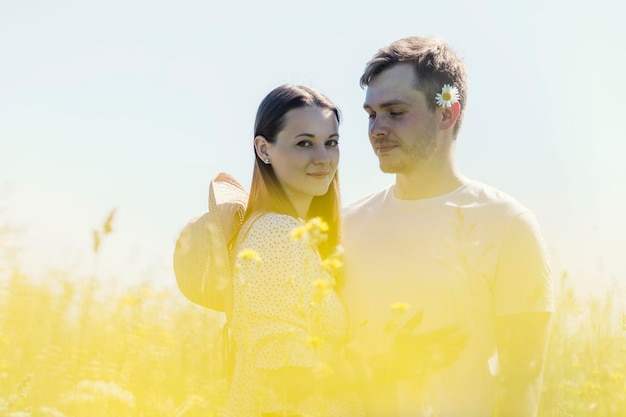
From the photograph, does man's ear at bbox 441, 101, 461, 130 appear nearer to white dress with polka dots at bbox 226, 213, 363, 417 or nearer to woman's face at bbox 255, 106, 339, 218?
woman's face at bbox 255, 106, 339, 218

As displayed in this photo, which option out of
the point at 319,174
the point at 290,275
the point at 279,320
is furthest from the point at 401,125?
the point at 279,320

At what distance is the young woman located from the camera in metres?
2.92

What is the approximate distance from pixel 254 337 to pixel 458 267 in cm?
103

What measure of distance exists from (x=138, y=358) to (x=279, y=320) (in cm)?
141

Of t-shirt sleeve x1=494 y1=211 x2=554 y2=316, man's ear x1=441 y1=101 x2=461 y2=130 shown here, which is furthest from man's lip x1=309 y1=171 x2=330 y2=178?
t-shirt sleeve x1=494 y1=211 x2=554 y2=316

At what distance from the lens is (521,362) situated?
331 cm

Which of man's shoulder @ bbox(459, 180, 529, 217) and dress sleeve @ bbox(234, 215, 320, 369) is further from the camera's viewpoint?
man's shoulder @ bbox(459, 180, 529, 217)

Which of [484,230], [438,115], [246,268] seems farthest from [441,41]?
[246,268]

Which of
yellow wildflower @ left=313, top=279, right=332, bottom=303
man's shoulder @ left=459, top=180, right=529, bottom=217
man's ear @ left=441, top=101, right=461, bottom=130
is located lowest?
yellow wildflower @ left=313, top=279, right=332, bottom=303

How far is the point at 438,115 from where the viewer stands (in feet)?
12.8

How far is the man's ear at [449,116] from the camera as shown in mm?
3912

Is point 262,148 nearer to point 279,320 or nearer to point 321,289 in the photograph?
point 279,320

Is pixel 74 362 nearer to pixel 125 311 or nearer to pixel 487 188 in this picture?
pixel 125 311

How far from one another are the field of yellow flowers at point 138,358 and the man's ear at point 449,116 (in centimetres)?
139
